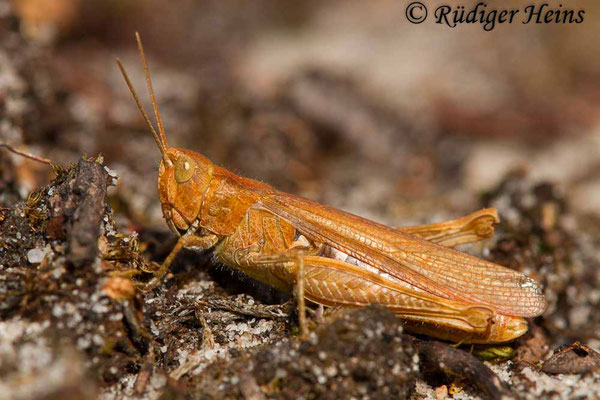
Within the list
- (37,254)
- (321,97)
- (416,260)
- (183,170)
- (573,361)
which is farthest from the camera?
(321,97)

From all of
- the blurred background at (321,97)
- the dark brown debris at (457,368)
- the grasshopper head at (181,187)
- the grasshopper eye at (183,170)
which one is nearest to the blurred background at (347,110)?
the blurred background at (321,97)

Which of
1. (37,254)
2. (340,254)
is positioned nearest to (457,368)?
(340,254)

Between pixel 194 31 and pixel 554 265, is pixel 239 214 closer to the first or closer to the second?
pixel 554 265

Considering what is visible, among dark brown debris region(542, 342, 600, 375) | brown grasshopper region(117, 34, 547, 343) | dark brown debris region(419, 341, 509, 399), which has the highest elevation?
brown grasshopper region(117, 34, 547, 343)

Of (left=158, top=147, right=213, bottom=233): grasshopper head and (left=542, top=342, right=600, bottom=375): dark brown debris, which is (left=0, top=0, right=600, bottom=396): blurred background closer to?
(left=542, top=342, right=600, bottom=375): dark brown debris

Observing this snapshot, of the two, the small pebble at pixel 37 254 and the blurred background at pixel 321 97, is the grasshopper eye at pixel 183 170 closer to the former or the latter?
the small pebble at pixel 37 254

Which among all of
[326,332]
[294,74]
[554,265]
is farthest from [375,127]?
[326,332]

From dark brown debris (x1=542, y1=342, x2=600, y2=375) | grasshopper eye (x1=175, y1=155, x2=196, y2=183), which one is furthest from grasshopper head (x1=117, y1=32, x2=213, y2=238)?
dark brown debris (x1=542, y1=342, x2=600, y2=375)

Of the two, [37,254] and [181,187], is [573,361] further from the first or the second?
[37,254]
